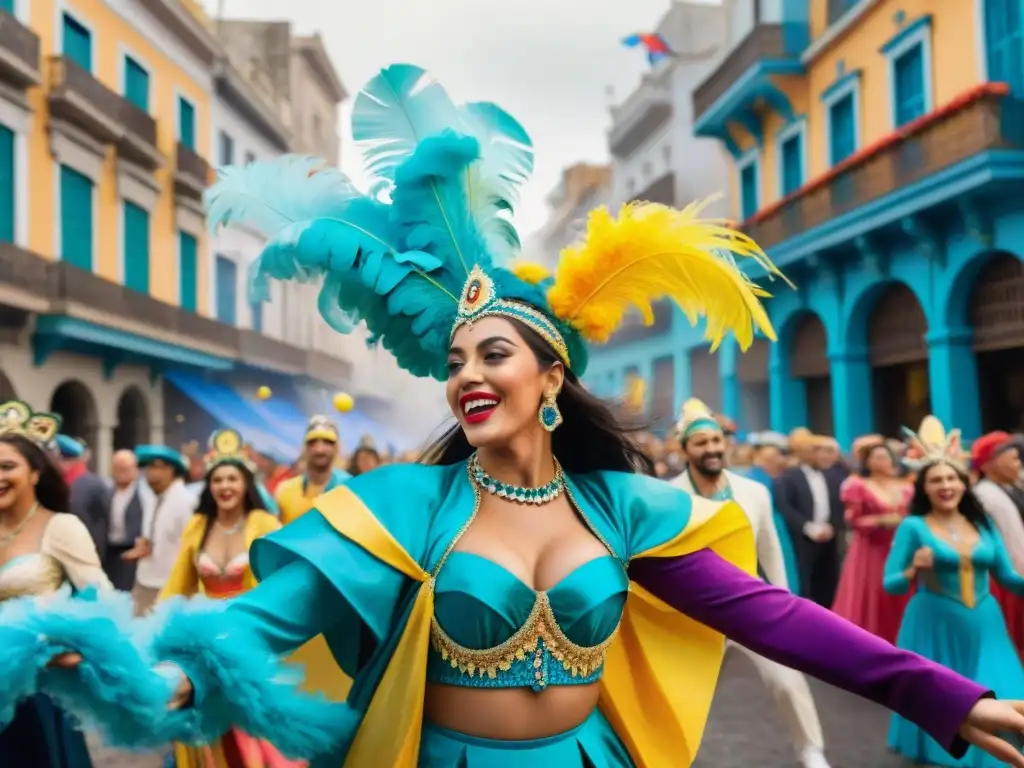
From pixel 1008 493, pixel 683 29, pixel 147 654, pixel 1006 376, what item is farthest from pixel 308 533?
pixel 683 29

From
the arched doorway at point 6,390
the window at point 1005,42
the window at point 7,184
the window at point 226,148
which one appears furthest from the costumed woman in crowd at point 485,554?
the window at point 226,148

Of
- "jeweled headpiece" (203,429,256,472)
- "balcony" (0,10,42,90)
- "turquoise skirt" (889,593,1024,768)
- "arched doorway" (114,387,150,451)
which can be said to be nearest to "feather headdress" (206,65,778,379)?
"jeweled headpiece" (203,429,256,472)

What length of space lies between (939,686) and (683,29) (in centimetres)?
2756

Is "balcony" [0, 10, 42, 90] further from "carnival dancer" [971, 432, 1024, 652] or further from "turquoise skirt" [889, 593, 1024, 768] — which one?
"turquoise skirt" [889, 593, 1024, 768]

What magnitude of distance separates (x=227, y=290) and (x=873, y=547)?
16.9 meters

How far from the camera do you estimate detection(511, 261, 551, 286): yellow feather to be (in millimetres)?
2594

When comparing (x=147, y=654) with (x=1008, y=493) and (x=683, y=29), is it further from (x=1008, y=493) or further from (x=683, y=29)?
(x=683, y=29)

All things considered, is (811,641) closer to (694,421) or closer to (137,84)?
(694,421)

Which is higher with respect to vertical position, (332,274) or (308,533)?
(332,274)

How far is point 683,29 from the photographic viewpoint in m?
27.0

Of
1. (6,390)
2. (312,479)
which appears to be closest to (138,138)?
(6,390)

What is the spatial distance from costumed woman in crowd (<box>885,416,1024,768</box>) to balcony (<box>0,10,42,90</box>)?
12.0m

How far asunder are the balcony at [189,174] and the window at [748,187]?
10860mm

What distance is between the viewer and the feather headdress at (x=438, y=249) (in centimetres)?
251
